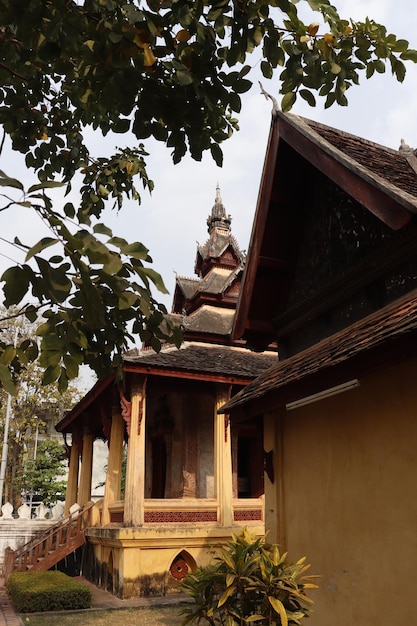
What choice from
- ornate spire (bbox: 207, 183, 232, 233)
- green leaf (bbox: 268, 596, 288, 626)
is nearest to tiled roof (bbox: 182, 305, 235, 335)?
ornate spire (bbox: 207, 183, 232, 233)

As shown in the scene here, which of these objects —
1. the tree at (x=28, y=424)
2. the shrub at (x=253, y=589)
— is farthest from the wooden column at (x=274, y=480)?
the tree at (x=28, y=424)

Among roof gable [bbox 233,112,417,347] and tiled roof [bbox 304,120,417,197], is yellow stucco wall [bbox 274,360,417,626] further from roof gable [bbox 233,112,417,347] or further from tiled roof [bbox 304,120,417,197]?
tiled roof [bbox 304,120,417,197]

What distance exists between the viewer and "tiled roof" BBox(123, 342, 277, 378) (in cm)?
1438

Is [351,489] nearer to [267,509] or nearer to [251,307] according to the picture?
[267,509]

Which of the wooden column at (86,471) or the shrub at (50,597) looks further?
the wooden column at (86,471)

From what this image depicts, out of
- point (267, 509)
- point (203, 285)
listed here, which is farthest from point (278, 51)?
point (203, 285)

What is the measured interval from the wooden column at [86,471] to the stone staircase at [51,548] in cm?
297

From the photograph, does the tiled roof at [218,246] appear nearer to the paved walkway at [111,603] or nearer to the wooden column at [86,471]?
the wooden column at [86,471]

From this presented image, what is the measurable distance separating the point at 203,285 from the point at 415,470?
1657 cm

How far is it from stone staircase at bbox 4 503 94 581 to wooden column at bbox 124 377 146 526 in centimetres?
349

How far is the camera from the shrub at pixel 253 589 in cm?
546

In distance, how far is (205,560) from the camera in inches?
540

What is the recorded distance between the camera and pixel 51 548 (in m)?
16.3

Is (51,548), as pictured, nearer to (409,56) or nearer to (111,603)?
(111,603)
